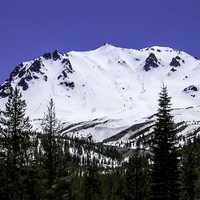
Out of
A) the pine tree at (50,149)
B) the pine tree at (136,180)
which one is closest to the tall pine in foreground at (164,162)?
the pine tree at (50,149)

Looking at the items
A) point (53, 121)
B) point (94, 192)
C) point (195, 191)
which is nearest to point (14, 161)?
point (53, 121)

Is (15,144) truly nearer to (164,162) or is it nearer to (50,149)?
(50,149)

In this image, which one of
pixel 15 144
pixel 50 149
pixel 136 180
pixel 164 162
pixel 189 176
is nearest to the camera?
pixel 164 162

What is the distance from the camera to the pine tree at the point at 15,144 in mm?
41938

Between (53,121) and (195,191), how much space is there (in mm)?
19056

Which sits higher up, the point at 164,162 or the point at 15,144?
the point at 15,144

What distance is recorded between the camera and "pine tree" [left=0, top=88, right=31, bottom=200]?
41.9 m

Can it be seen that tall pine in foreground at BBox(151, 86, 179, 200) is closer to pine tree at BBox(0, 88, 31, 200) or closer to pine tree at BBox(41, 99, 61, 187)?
pine tree at BBox(41, 99, 61, 187)

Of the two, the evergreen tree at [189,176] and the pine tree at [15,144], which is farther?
the evergreen tree at [189,176]

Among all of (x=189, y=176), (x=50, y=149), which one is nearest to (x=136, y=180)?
(x=189, y=176)

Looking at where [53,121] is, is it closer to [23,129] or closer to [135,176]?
[23,129]

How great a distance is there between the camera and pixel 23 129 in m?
43.3

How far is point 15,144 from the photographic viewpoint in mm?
42656

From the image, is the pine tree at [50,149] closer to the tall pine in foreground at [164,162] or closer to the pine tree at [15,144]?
the pine tree at [15,144]
